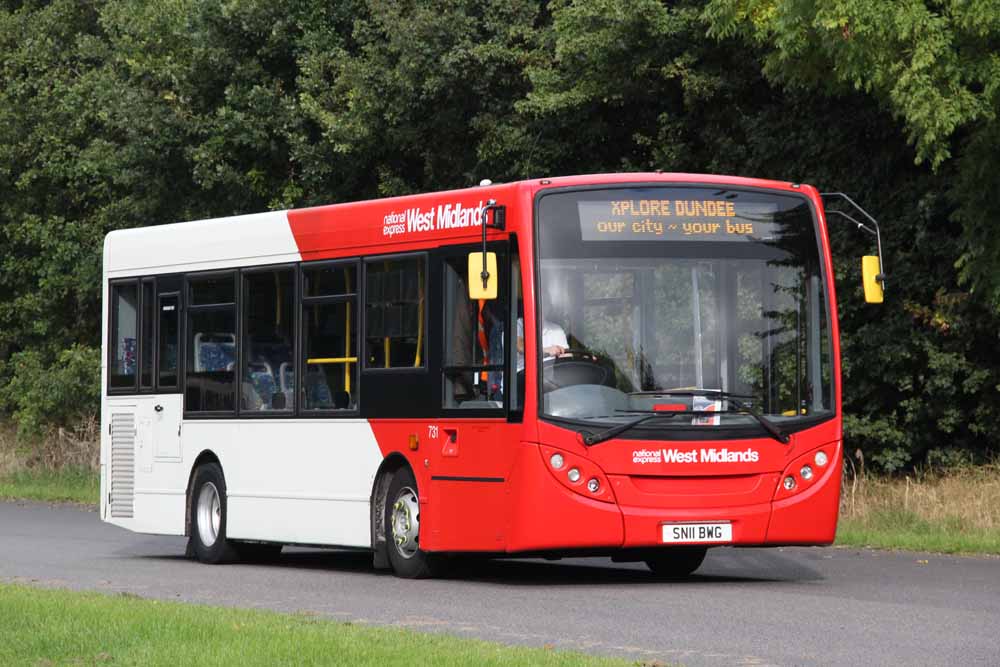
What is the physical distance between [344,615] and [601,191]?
4.21m

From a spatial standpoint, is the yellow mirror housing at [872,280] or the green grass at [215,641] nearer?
the green grass at [215,641]

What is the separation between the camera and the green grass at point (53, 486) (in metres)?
33.8

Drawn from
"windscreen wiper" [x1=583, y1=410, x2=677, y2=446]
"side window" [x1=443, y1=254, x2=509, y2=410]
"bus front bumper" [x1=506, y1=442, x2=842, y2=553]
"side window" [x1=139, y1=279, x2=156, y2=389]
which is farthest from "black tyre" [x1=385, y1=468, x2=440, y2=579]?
"side window" [x1=139, y1=279, x2=156, y2=389]

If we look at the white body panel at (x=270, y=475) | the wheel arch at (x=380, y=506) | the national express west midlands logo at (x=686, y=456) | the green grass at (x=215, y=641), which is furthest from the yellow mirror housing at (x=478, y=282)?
the green grass at (x=215, y=641)

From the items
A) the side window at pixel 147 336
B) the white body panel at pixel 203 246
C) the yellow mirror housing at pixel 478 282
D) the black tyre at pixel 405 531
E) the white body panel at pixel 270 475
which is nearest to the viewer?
the yellow mirror housing at pixel 478 282

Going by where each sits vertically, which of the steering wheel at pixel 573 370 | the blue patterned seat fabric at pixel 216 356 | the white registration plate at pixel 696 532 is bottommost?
the white registration plate at pixel 696 532

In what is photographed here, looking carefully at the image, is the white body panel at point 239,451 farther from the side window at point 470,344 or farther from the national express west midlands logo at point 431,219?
the national express west midlands logo at point 431,219

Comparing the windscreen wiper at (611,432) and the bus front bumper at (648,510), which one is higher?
the windscreen wiper at (611,432)

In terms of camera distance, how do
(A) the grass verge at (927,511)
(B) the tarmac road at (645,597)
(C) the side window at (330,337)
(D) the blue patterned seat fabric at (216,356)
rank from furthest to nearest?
(A) the grass verge at (927,511) < (D) the blue patterned seat fabric at (216,356) < (C) the side window at (330,337) < (B) the tarmac road at (645,597)

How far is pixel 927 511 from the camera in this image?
2258 centimetres

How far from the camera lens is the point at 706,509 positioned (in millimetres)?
15602

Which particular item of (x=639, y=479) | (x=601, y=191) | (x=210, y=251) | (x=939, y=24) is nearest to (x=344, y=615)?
(x=639, y=479)

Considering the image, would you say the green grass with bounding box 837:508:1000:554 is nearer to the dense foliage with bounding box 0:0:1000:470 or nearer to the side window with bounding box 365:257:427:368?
the dense foliage with bounding box 0:0:1000:470

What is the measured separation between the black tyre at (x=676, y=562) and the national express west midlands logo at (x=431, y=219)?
10.3ft
